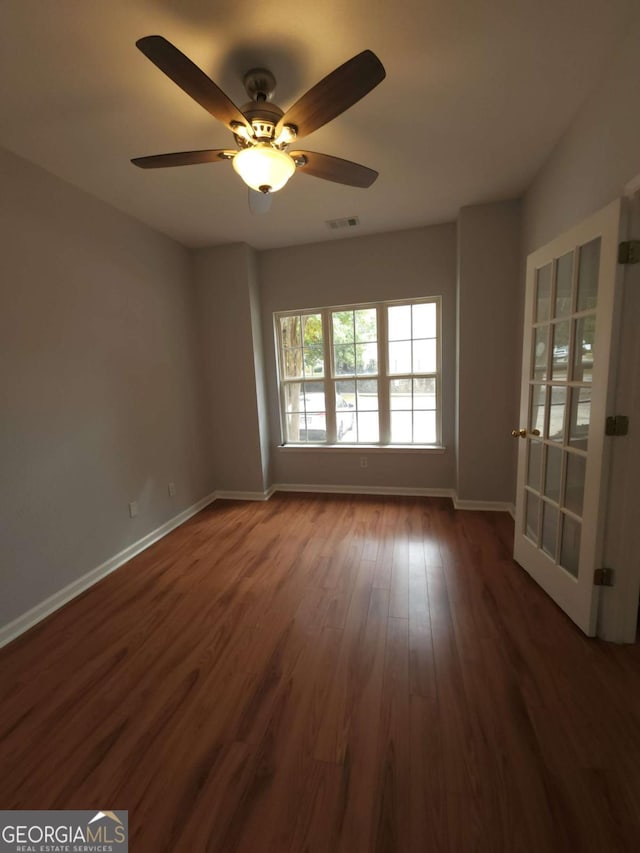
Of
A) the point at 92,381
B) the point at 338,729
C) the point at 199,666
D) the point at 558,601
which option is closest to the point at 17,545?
the point at 92,381

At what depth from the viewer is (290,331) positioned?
3.98 meters

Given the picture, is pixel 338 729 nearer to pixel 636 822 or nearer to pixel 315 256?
pixel 636 822

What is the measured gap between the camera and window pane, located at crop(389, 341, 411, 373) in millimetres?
3682

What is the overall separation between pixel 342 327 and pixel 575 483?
2.65 meters

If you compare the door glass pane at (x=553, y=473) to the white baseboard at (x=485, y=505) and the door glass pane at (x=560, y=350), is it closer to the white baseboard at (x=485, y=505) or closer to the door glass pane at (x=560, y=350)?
the door glass pane at (x=560, y=350)

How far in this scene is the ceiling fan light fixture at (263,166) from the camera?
1.45 metres

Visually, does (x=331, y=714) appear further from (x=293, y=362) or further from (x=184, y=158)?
(x=293, y=362)

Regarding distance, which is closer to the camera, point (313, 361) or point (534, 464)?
point (534, 464)

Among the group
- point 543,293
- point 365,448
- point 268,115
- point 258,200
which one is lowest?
point 365,448

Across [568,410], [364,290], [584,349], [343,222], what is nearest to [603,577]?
[568,410]

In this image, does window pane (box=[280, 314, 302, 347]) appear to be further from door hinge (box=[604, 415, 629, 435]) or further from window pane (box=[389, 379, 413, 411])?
door hinge (box=[604, 415, 629, 435])

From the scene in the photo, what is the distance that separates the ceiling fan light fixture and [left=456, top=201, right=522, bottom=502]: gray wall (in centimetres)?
217

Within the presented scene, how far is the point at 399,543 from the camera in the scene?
2783 mm

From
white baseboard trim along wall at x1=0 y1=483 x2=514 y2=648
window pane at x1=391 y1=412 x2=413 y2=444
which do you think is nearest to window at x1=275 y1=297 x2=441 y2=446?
window pane at x1=391 y1=412 x2=413 y2=444
